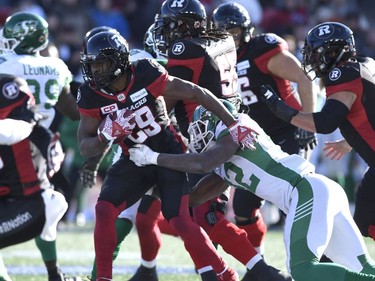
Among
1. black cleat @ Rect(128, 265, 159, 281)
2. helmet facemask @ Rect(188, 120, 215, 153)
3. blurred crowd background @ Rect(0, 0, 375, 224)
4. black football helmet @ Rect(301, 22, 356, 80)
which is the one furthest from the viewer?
blurred crowd background @ Rect(0, 0, 375, 224)

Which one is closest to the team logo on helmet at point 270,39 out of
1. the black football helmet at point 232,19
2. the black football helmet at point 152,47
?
the black football helmet at point 232,19

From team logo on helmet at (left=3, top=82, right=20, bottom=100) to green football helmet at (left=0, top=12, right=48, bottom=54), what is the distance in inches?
45.8

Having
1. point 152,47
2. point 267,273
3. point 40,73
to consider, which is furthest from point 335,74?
point 40,73

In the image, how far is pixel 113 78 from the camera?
16.9 ft

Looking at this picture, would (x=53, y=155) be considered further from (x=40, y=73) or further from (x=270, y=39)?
(x=270, y=39)

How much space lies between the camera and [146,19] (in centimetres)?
1300

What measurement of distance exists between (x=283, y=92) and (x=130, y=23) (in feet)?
22.5

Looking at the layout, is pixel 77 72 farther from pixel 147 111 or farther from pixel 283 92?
pixel 147 111

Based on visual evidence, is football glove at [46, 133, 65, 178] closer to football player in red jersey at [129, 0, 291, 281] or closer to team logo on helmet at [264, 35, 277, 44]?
football player in red jersey at [129, 0, 291, 281]

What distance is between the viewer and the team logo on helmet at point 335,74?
5105 mm

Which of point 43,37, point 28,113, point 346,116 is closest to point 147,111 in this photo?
point 28,113

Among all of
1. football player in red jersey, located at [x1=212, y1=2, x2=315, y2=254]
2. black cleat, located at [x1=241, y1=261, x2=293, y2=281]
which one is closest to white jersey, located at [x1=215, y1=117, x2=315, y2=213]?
black cleat, located at [x1=241, y1=261, x2=293, y2=281]

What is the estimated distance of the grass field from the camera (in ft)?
22.8

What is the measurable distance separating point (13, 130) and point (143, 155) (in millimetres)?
691
